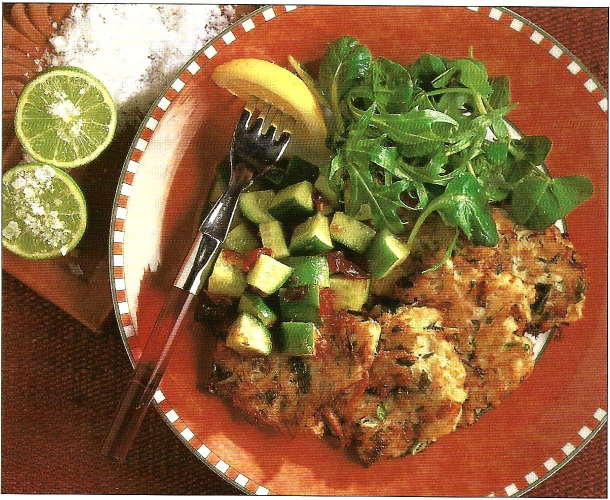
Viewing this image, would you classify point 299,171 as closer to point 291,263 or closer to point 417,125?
point 291,263

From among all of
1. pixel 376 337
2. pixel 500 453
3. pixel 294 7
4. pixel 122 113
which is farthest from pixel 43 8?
pixel 500 453

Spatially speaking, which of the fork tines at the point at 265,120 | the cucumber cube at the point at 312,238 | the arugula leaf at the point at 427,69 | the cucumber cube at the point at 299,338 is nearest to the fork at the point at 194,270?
the fork tines at the point at 265,120

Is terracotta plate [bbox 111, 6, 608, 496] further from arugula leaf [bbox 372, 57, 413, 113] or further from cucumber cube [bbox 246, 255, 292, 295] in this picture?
cucumber cube [bbox 246, 255, 292, 295]

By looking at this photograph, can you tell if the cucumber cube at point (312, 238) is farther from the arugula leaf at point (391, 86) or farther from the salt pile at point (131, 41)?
the salt pile at point (131, 41)

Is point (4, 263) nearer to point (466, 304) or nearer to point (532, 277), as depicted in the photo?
point (466, 304)

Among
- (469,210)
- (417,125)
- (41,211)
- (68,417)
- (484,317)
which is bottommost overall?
(68,417)

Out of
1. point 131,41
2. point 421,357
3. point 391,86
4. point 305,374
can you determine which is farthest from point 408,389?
point 131,41
